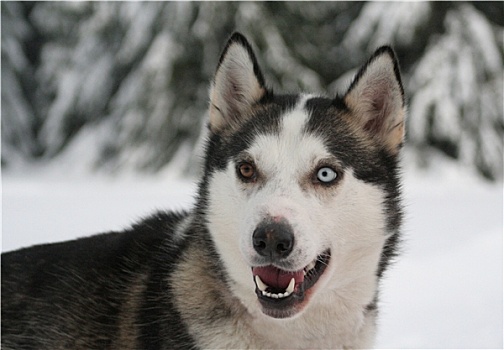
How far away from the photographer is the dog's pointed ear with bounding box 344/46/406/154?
300 cm

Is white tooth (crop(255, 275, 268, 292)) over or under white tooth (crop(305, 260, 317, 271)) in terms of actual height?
under

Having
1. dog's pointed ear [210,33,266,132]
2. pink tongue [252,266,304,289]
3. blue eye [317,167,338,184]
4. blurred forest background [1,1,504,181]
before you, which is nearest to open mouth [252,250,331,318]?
pink tongue [252,266,304,289]

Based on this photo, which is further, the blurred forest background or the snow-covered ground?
the blurred forest background

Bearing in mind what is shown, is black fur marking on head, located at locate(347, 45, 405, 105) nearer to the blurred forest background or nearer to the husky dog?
the husky dog

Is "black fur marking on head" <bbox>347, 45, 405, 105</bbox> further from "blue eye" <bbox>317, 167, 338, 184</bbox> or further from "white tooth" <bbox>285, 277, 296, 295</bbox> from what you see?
"white tooth" <bbox>285, 277, 296, 295</bbox>

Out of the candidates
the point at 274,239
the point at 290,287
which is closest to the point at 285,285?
the point at 290,287

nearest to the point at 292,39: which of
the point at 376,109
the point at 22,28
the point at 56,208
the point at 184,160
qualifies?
the point at 184,160

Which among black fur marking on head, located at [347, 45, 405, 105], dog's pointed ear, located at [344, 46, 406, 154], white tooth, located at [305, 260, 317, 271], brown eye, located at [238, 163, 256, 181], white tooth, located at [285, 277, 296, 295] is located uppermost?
black fur marking on head, located at [347, 45, 405, 105]

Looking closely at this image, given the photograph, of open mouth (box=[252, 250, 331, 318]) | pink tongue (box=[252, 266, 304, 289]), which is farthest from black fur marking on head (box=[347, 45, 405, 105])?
pink tongue (box=[252, 266, 304, 289])

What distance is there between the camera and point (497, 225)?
7.32 m

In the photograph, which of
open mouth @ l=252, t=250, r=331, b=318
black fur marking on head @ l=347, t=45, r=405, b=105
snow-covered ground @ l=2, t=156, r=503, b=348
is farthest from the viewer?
snow-covered ground @ l=2, t=156, r=503, b=348

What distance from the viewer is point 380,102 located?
3.11 m

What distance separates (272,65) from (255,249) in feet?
29.0

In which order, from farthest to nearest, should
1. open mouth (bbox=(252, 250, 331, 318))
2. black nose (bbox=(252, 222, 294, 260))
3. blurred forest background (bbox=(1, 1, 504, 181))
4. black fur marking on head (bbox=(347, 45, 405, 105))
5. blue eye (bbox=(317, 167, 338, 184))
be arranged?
1. blurred forest background (bbox=(1, 1, 504, 181))
2. black fur marking on head (bbox=(347, 45, 405, 105))
3. blue eye (bbox=(317, 167, 338, 184))
4. open mouth (bbox=(252, 250, 331, 318))
5. black nose (bbox=(252, 222, 294, 260))
